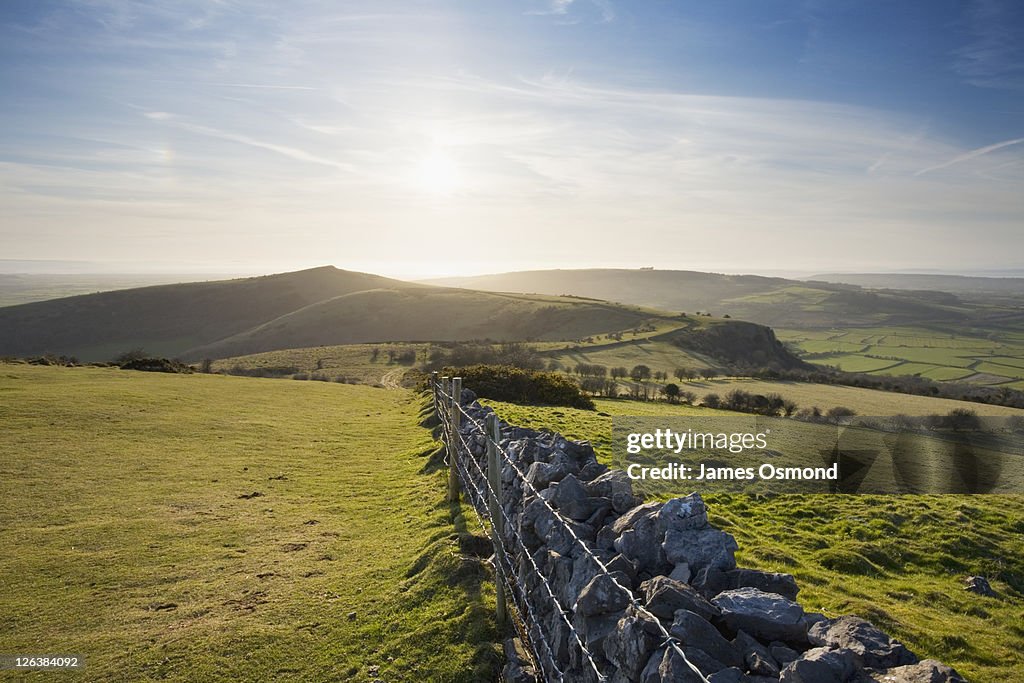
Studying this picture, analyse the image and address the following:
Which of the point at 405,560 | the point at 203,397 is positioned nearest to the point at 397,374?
the point at 203,397

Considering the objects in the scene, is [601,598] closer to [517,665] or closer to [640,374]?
[517,665]

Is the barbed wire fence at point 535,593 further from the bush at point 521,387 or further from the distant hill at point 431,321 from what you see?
the distant hill at point 431,321

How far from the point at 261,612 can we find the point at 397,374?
164ft

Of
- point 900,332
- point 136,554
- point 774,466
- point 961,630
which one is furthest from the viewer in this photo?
point 900,332

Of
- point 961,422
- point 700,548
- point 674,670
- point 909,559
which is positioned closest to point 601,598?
point 700,548

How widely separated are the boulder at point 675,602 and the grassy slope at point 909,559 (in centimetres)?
491

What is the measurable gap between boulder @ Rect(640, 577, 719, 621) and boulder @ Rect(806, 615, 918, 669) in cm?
78

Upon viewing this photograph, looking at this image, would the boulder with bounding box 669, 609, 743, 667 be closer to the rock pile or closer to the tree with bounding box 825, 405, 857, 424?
the rock pile

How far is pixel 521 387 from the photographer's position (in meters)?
30.7

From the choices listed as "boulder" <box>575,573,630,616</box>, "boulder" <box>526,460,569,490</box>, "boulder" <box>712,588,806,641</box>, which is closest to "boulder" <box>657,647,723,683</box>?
"boulder" <box>712,588,806,641</box>

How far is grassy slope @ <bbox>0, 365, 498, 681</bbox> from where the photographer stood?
7.11 m

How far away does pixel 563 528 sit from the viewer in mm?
6141

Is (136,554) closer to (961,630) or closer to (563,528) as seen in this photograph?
(563,528)

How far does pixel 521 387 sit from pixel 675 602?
2645 centimetres
